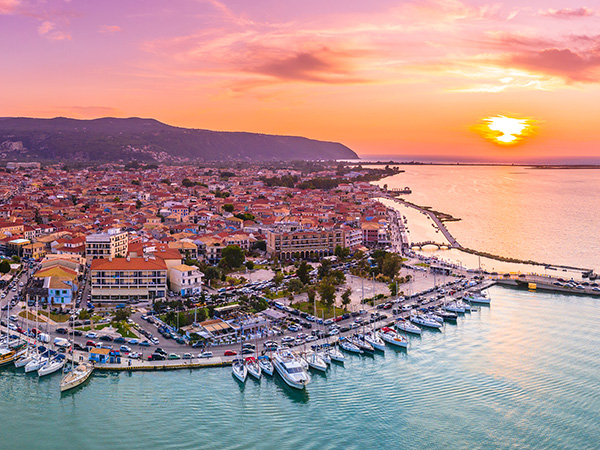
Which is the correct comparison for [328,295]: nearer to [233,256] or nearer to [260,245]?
[233,256]

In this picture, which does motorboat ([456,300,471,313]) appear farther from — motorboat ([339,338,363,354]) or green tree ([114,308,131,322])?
green tree ([114,308,131,322])

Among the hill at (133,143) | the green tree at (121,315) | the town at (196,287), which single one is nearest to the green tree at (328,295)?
the town at (196,287)

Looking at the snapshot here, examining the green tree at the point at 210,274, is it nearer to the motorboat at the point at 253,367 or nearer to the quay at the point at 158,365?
the quay at the point at 158,365

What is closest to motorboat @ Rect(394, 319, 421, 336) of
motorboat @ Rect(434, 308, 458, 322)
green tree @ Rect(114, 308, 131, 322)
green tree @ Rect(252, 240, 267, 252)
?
motorboat @ Rect(434, 308, 458, 322)

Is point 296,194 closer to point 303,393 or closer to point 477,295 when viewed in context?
point 477,295

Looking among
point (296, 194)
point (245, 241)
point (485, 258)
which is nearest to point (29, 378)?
point (245, 241)
